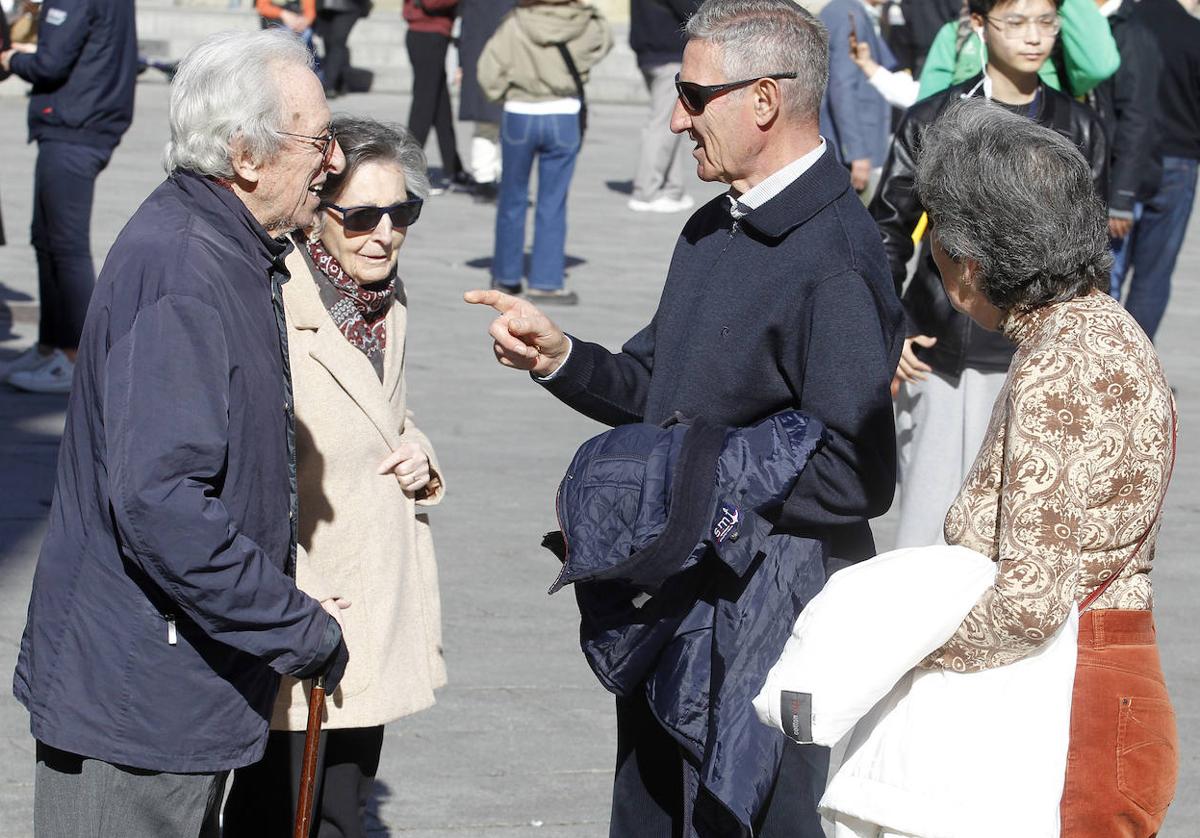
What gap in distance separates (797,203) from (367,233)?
90 centimetres

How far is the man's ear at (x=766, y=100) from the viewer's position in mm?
2971

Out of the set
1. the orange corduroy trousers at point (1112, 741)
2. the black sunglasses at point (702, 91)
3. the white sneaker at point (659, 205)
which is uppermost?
the black sunglasses at point (702, 91)

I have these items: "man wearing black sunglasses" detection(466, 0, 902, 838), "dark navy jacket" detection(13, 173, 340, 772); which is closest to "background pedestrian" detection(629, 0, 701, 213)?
"man wearing black sunglasses" detection(466, 0, 902, 838)

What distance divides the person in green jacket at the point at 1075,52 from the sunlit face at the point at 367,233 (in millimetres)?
2372

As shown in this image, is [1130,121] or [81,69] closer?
[1130,121]

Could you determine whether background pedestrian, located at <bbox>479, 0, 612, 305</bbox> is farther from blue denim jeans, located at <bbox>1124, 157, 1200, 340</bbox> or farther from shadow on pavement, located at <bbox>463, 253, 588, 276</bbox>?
blue denim jeans, located at <bbox>1124, 157, 1200, 340</bbox>

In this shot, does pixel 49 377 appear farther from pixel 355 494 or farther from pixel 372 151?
pixel 355 494

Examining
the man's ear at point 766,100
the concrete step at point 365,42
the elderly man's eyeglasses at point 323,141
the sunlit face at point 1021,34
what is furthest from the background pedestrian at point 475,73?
the elderly man's eyeglasses at point 323,141

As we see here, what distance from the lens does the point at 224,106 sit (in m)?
2.69

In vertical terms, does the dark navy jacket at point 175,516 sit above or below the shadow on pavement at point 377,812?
above

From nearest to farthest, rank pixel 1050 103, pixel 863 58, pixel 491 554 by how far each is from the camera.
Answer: pixel 1050 103, pixel 491 554, pixel 863 58

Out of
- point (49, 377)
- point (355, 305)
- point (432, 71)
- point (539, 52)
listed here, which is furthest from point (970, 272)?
point (432, 71)

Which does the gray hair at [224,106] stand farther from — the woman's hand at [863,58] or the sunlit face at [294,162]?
the woman's hand at [863,58]

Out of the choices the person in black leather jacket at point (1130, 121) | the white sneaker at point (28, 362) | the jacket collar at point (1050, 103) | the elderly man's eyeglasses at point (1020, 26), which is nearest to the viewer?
the elderly man's eyeglasses at point (1020, 26)
